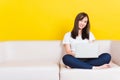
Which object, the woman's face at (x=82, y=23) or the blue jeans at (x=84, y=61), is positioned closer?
the blue jeans at (x=84, y=61)

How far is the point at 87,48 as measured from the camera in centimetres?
287

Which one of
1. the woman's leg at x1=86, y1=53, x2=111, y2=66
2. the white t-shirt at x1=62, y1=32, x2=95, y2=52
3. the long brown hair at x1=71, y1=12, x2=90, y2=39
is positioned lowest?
the woman's leg at x1=86, y1=53, x2=111, y2=66

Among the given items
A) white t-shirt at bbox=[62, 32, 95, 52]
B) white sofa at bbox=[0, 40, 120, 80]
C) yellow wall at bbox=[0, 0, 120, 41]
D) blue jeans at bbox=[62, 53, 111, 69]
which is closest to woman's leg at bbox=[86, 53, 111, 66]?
blue jeans at bbox=[62, 53, 111, 69]

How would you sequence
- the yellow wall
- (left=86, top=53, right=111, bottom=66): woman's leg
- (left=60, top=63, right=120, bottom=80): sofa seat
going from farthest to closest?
the yellow wall
(left=86, top=53, right=111, bottom=66): woman's leg
(left=60, top=63, right=120, bottom=80): sofa seat

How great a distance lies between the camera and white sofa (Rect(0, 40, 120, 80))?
270 centimetres

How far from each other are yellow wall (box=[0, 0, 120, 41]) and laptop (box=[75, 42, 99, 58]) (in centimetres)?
76

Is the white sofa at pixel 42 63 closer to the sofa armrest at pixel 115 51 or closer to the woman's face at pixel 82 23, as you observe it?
the sofa armrest at pixel 115 51

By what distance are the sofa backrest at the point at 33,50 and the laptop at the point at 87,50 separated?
0.53m

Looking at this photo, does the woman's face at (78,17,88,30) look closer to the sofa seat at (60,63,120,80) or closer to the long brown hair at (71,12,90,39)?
the long brown hair at (71,12,90,39)

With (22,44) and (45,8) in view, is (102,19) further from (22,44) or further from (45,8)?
(22,44)

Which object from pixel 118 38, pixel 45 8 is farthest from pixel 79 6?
pixel 118 38

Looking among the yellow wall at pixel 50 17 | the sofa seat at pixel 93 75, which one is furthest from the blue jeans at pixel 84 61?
the yellow wall at pixel 50 17

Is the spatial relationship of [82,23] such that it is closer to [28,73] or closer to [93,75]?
[93,75]

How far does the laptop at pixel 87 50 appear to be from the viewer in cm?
287
